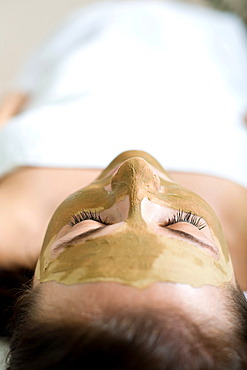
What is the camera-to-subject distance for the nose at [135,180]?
80 cm

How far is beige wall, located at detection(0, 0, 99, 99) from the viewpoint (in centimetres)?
213

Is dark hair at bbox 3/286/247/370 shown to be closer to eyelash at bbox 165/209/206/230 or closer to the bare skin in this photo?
eyelash at bbox 165/209/206/230

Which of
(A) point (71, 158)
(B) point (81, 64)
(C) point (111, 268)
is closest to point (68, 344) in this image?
(C) point (111, 268)

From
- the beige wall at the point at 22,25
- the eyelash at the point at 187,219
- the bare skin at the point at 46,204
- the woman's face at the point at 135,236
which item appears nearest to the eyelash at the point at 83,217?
the woman's face at the point at 135,236

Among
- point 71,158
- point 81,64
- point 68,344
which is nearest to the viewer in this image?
point 68,344

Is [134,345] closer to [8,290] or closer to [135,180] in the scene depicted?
[135,180]

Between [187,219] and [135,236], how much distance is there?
12 cm

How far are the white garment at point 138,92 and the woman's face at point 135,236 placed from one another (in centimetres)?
27

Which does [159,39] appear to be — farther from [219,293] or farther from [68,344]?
[68,344]

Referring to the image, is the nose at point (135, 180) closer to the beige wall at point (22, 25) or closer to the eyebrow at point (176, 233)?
the eyebrow at point (176, 233)

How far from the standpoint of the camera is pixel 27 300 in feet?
2.59

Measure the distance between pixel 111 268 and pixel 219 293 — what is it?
0.52 ft

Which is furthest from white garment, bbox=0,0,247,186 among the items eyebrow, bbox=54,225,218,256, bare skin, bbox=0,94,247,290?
eyebrow, bbox=54,225,218,256

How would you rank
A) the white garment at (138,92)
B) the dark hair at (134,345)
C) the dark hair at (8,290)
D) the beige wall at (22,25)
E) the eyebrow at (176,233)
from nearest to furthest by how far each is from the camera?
the dark hair at (134,345)
the eyebrow at (176,233)
the dark hair at (8,290)
the white garment at (138,92)
the beige wall at (22,25)
